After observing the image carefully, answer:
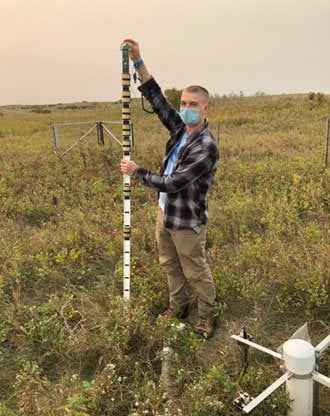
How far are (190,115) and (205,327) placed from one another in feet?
6.14

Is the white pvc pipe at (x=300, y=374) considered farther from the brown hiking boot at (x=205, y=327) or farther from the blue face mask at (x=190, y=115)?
the blue face mask at (x=190, y=115)

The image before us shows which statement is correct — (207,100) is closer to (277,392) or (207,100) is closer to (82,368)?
(277,392)

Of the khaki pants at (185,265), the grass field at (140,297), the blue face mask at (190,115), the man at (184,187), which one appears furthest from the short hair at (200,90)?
the grass field at (140,297)

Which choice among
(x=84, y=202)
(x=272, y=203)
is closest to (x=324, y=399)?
(x=272, y=203)

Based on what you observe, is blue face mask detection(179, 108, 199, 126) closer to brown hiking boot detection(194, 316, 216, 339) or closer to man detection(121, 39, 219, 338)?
man detection(121, 39, 219, 338)

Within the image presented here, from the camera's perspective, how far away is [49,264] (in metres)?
4.82

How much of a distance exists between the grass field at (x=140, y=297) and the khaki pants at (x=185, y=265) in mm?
215

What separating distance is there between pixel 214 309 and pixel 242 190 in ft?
12.3

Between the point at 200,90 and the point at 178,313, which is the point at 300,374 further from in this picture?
the point at 200,90

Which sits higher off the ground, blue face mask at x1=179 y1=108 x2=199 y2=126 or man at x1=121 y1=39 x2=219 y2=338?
blue face mask at x1=179 y1=108 x2=199 y2=126

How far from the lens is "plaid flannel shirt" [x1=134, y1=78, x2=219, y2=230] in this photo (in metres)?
3.16

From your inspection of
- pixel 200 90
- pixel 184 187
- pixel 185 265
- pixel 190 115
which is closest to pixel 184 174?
pixel 184 187

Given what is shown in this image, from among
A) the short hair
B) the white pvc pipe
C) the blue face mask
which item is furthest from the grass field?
the short hair

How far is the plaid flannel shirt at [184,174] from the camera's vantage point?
3.16 metres
